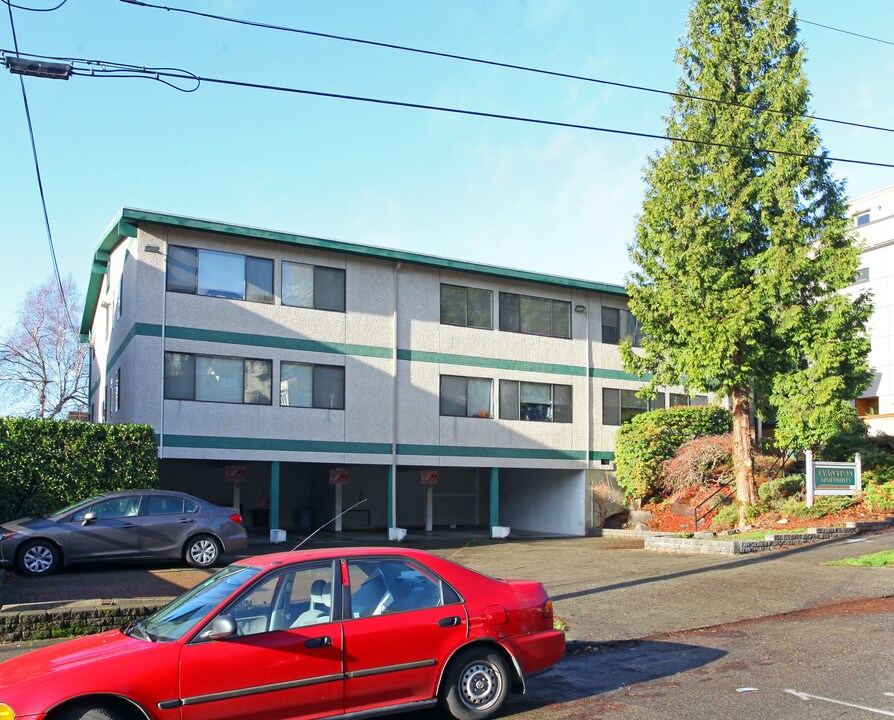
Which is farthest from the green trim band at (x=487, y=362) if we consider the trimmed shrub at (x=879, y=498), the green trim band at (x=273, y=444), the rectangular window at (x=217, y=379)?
the trimmed shrub at (x=879, y=498)

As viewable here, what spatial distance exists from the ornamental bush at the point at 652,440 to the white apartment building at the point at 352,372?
2.49 ft

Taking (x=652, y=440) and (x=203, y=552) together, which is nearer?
(x=203, y=552)

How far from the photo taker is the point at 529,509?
96.6 ft

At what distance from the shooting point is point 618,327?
28547 mm

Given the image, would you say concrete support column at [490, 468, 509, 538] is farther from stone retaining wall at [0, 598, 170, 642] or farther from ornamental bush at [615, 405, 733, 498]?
stone retaining wall at [0, 598, 170, 642]

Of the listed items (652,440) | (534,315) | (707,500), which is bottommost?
(707,500)

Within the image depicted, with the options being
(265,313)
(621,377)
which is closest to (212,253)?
(265,313)

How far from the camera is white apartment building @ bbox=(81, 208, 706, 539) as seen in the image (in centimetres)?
2106

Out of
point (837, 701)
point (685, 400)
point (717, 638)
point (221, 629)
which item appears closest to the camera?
point (221, 629)

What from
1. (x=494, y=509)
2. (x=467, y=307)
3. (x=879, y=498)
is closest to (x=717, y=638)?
(x=879, y=498)

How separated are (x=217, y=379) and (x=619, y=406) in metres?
13.6

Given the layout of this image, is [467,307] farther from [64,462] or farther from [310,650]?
[310,650]

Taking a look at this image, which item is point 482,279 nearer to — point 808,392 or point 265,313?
point 265,313

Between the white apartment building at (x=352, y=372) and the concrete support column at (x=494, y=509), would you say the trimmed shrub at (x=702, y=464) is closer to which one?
the white apartment building at (x=352, y=372)
